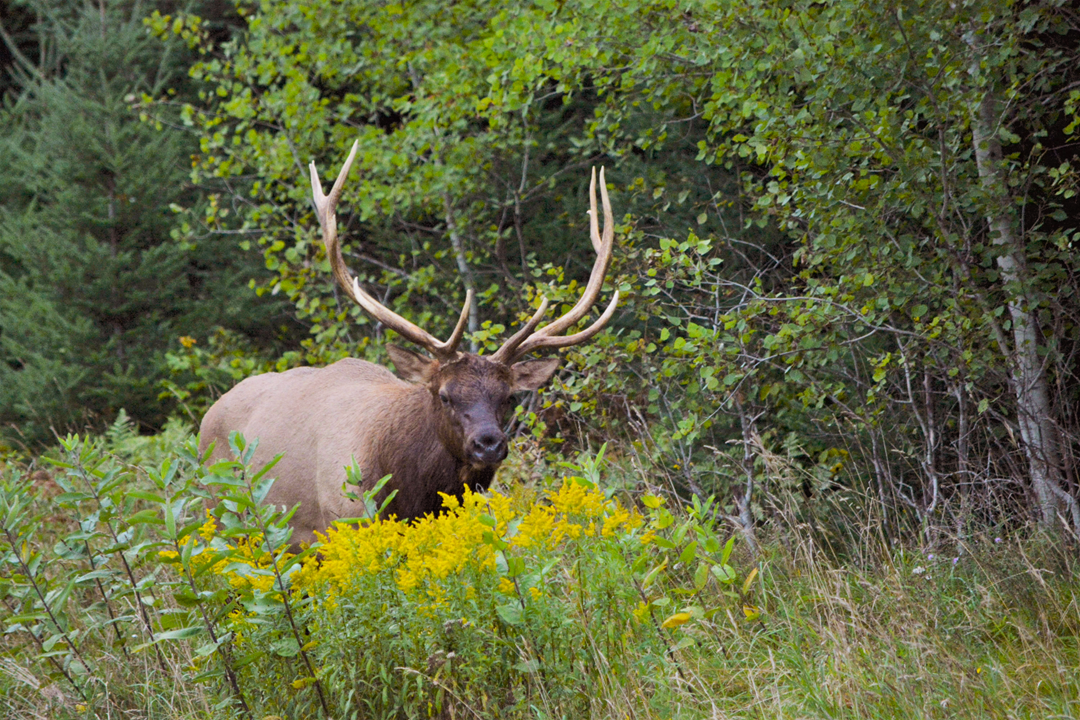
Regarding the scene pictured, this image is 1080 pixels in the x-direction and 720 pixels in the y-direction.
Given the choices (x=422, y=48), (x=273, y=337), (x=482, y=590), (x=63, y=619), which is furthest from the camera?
(x=273, y=337)

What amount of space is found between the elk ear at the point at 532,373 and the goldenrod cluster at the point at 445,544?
188 centimetres

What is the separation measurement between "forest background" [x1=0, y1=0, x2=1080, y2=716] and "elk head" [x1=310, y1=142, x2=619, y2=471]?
0.30 m

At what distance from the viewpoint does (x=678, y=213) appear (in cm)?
808

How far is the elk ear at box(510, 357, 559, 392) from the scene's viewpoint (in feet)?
18.5

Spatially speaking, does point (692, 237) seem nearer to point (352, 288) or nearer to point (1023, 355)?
point (1023, 355)

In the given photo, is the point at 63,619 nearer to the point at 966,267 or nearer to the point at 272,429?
the point at 272,429

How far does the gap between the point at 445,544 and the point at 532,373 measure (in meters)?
2.21

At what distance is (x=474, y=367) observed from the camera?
5340mm

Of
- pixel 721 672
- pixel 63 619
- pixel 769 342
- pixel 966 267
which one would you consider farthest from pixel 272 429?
pixel 966 267

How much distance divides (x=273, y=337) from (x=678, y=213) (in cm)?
687

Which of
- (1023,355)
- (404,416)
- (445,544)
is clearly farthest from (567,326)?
(445,544)

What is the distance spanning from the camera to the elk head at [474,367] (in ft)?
16.7

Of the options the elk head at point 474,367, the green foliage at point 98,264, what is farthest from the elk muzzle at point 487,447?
the green foliage at point 98,264

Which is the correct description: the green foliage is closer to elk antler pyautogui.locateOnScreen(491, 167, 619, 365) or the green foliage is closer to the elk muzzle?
elk antler pyautogui.locateOnScreen(491, 167, 619, 365)
